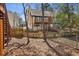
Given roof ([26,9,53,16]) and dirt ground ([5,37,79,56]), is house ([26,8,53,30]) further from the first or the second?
dirt ground ([5,37,79,56])

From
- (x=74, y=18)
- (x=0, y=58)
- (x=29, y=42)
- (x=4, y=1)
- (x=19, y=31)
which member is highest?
(x=4, y=1)

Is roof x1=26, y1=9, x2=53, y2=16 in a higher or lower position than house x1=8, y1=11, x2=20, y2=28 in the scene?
higher

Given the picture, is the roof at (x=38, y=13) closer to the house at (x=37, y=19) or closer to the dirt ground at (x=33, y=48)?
the house at (x=37, y=19)

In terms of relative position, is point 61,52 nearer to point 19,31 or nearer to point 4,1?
point 19,31

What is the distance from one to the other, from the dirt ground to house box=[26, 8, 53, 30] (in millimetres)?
127

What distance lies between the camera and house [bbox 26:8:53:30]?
1469mm

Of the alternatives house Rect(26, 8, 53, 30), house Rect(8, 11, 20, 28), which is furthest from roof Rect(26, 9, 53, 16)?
house Rect(8, 11, 20, 28)

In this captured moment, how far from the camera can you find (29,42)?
1.48 metres

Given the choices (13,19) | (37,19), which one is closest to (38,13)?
(37,19)

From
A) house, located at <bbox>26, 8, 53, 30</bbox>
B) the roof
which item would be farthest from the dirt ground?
the roof

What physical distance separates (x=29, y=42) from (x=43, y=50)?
0.15 meters

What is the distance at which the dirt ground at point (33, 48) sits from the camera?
1.47 meters

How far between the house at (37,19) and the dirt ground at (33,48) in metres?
0.13

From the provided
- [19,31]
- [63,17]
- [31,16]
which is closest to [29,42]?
[19,31]
